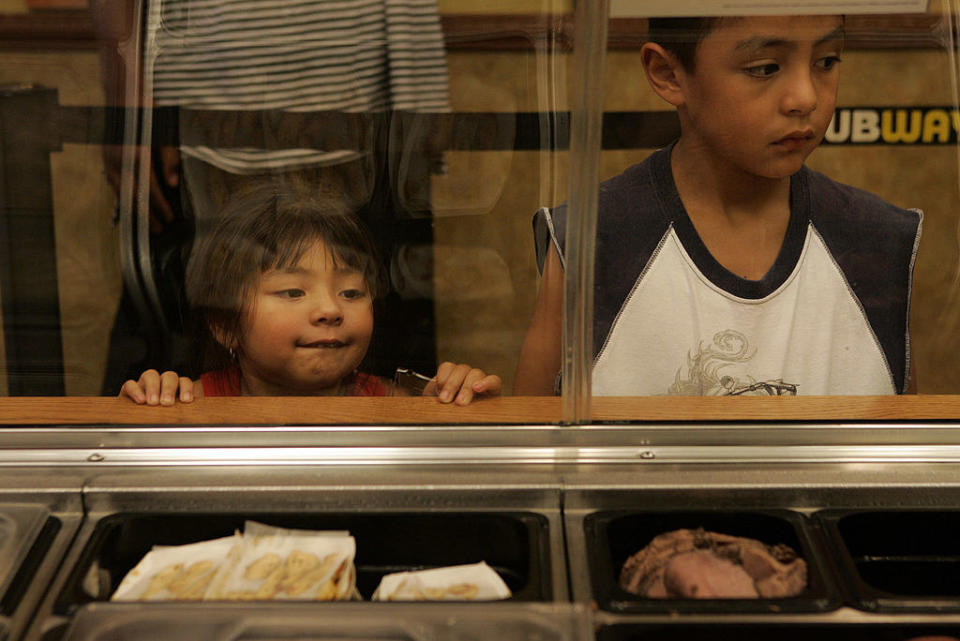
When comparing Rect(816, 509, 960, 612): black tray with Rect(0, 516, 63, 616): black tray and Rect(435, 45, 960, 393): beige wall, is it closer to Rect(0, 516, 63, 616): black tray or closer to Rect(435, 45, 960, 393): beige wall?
Rect(435, 45, 960, 393): beige wall

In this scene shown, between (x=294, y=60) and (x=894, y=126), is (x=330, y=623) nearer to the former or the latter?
(x=294, y=60)

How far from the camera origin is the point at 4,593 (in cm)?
99

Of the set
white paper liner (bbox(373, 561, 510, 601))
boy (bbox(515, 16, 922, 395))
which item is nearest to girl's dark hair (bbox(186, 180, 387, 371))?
boy (bbox(515, 16, 922, 395))

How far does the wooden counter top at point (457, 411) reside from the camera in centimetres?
121

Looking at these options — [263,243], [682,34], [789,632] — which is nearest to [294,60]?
[263,243]

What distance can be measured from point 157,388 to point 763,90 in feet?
2.75

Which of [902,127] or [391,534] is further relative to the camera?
[902,127]

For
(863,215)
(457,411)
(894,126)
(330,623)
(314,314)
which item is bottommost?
(330,623)

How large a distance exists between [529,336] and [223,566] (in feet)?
1.54

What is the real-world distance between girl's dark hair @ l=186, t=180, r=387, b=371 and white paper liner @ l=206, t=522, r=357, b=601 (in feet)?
1.05

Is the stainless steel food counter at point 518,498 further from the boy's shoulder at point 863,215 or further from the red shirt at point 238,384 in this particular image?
the boy's shoulder at point 863,215

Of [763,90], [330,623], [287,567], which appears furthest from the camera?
[763,90]

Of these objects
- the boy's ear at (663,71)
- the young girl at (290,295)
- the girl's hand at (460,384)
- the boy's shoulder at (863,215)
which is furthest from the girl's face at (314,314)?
the boy's shoulder at (863,215)

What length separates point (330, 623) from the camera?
96 cm
